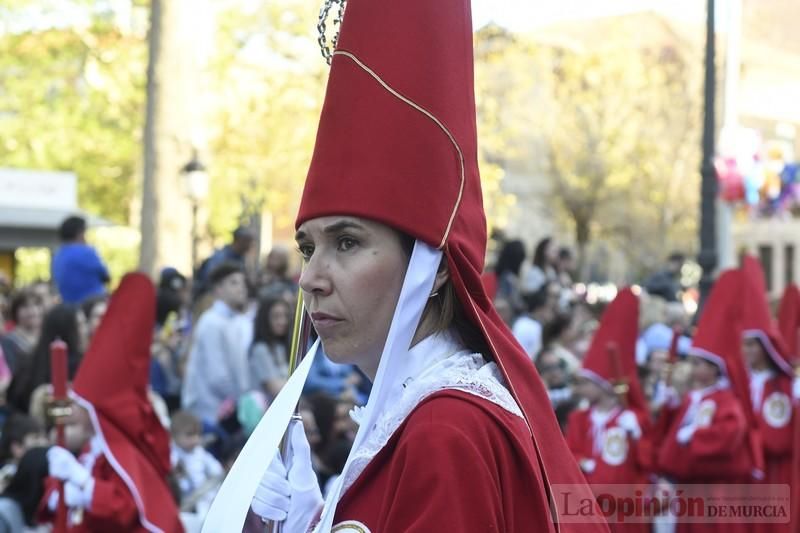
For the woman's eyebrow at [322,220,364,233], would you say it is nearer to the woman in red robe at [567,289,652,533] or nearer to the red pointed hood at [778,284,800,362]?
the woman in red robe at [567,289,652,533]

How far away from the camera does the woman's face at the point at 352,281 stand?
227cm

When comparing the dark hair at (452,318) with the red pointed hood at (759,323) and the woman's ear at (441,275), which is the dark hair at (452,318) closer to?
the woman's ear at (441,275)

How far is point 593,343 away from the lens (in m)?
8.30

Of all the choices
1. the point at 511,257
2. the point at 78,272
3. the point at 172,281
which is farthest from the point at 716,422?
the point at 511,257

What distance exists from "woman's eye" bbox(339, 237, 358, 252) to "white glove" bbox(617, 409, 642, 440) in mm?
6008

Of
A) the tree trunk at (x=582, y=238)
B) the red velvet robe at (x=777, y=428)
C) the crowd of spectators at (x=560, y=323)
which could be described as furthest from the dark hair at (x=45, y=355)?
the tree trunk at (x=582, y=238)

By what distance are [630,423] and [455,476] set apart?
6197 millimetres

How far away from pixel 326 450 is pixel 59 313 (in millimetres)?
1778

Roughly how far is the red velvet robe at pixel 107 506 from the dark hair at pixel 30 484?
34 cm

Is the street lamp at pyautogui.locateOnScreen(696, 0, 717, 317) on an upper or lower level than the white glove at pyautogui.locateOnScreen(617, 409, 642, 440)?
upper

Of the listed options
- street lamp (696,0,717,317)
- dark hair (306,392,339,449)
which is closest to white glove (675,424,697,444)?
dark hair (306,392,339,449)

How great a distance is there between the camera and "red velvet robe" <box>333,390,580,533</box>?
201 cm

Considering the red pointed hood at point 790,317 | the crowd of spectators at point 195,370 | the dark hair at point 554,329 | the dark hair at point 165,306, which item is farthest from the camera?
the dark hair at point 554,329

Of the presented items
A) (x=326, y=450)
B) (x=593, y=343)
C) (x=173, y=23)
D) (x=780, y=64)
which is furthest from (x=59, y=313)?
(x=780, y=64)
